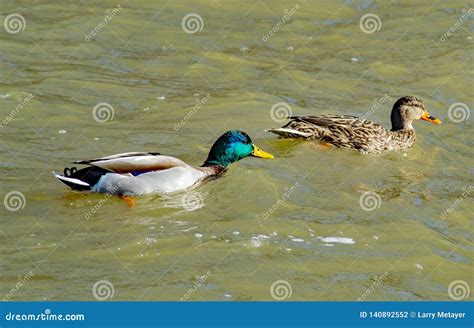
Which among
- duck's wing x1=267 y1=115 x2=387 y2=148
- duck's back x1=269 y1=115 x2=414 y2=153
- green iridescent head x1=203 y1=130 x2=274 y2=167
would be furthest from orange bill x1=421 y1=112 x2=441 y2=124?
green iridescent head x1=203 y1=130 x2=274 y2=167

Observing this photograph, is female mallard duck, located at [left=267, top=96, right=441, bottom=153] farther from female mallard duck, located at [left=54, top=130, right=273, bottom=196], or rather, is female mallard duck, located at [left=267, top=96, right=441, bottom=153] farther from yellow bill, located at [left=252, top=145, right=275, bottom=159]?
female mallard duck, located at [left=54, top=130, right=273, bottom=196]

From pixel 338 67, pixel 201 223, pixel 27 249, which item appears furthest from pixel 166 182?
pixel 338 67

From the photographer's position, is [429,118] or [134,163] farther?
[429,118]

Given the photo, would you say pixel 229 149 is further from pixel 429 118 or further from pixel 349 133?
pixel 429 118

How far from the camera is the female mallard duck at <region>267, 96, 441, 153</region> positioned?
48.8 feet

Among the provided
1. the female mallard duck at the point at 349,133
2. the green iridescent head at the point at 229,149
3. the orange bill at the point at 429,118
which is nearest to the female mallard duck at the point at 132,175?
the green iridescent head at the point at 229,149

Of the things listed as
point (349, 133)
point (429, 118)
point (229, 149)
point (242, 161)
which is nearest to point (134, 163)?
point (229, 149)

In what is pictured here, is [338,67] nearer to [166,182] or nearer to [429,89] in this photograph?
[429,89]

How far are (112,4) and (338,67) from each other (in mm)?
4542

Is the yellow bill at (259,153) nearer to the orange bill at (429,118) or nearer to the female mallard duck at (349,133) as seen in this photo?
the female mallard duck at (349,133)

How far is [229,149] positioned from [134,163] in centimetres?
140

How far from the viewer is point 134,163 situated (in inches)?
496

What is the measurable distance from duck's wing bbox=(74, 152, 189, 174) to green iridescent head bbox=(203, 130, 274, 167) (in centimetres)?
84

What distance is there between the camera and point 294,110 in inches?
632
